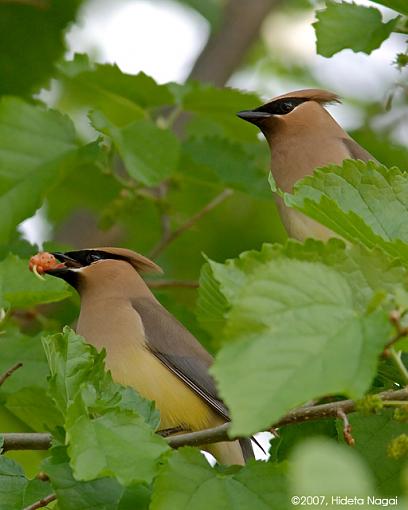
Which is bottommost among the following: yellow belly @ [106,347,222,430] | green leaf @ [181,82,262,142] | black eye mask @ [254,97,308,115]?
yellow belly @ [106,347,222,430]

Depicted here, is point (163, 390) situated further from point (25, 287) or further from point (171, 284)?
point (171, 284)

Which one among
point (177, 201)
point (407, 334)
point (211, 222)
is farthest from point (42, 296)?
point (211, 222)

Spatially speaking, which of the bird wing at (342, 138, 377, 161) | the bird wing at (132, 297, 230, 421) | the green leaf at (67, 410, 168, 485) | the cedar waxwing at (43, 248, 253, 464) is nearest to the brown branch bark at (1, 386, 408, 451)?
the green leaf at (67, 410, 168, 485)

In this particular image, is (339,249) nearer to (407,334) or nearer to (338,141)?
(407,334)

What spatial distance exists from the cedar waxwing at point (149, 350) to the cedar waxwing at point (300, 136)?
51cm

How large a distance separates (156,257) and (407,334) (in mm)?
3182

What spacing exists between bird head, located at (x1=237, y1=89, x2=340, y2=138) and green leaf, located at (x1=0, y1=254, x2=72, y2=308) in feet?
3.85

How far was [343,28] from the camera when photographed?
3332 millimetres

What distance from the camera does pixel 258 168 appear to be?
4.73 meters

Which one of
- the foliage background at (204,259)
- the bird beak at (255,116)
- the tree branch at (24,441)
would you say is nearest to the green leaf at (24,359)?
the foliage background at (204,259)

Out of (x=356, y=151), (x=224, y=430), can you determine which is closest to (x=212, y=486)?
(x=224, y=430)

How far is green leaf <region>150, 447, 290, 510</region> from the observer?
2.29 m

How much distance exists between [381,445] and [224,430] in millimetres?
386

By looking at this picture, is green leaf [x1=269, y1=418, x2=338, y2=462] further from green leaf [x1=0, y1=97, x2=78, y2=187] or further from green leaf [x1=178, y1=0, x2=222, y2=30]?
green leaf [x1=178, y1=0, x2=222, y2=30]
